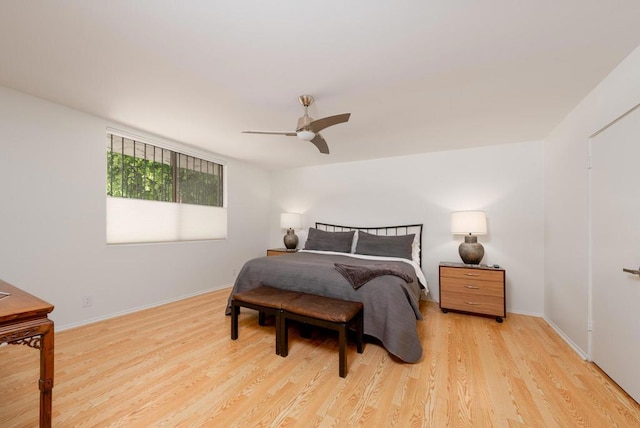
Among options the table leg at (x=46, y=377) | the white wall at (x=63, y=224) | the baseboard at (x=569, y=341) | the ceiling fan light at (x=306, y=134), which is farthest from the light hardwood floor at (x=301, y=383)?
the ceiling fan light at (x=306, y=134)

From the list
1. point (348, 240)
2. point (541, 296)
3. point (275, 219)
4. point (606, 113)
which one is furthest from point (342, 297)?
point (275, 219)

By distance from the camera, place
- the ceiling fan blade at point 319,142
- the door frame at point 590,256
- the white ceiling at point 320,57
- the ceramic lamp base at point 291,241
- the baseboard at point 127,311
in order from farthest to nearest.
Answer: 1. the ceramic lamp base at point 291,241
2. the baseboard at point 127,311
3. the ceiling fan blade at point 319,142
4. the door frame at point 590,256
5. the white ceiling at point 320,57

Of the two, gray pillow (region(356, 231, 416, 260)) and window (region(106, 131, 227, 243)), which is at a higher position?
window (region(106, 131, 227, 243))

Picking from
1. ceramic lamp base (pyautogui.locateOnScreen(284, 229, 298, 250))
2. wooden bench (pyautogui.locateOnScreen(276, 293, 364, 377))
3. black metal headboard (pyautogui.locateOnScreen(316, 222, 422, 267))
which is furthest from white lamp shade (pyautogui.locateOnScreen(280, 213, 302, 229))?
wooden bench (pyautogui.locateOnScreen(276, 293, 364, 377))

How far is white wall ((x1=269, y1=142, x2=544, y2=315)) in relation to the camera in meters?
3.40

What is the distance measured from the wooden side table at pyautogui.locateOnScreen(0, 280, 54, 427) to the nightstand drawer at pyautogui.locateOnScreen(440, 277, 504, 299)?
3539mm

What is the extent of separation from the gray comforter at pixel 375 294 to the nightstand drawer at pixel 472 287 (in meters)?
0.72

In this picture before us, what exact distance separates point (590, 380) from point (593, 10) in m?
2.42

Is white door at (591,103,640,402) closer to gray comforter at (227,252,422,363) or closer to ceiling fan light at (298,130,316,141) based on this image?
gray comforter at (227,252,422,363)

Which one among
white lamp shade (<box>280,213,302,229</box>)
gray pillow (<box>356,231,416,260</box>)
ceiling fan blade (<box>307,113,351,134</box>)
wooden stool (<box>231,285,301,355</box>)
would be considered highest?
ceiling fan blade (<box>307,113,351,134</box>)

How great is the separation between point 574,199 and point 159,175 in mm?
4881

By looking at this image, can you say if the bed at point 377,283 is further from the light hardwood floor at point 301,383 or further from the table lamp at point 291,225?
the table lamp at point 291,225

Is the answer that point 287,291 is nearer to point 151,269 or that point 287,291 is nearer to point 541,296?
point 151,269

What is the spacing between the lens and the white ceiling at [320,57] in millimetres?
1433
